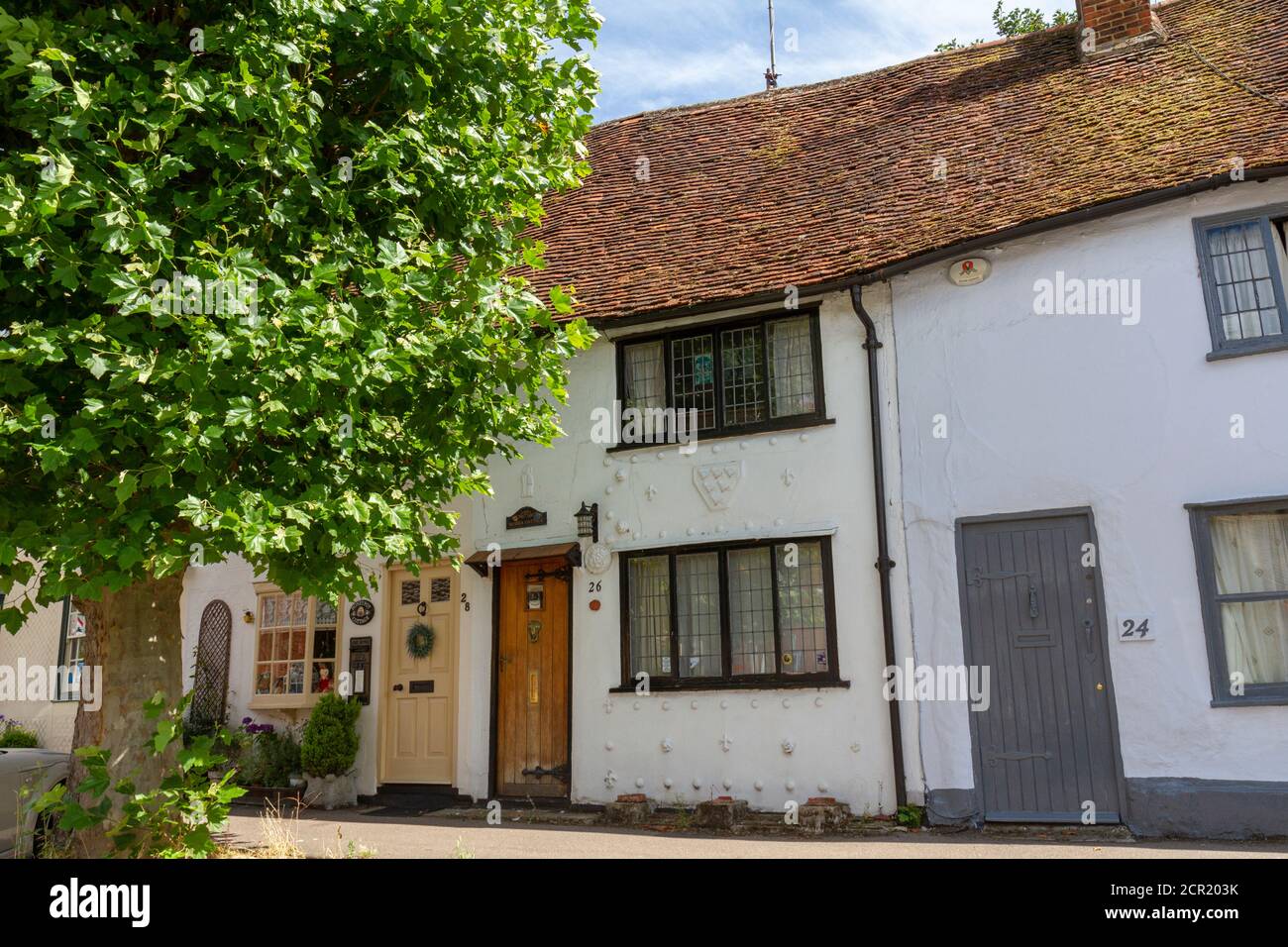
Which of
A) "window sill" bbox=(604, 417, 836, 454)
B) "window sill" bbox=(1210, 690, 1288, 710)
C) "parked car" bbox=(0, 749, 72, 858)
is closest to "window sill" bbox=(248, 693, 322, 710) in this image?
"parked car" bbox=(0, 749, 72, 858)

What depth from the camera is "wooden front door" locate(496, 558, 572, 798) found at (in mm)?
11406

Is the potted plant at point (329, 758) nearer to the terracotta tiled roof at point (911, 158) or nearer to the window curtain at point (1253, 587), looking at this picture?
the terracotta tiled roof at point (911, 158)

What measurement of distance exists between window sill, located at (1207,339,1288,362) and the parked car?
34.2ft

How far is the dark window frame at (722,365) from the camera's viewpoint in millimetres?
10789

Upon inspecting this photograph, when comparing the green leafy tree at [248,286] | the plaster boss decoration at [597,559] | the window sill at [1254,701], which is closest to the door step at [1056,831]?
the window sill at [1254,701]

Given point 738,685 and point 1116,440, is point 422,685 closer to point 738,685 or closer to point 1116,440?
point 738,685

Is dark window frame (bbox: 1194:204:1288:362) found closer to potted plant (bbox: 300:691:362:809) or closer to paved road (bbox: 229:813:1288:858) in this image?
paved road (bbox: 229:813:1288:858)

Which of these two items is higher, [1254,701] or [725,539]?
[725,539]

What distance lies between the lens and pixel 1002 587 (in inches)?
376

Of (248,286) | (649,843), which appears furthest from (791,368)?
(248,286)

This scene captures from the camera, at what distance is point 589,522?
11.5 m

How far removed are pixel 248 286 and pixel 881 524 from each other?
21.9 feet

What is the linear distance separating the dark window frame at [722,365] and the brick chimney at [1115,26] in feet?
17.3

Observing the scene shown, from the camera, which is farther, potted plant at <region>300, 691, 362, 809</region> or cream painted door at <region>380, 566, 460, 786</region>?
cream painted door at <region>380, 566, 460, 786</region>
